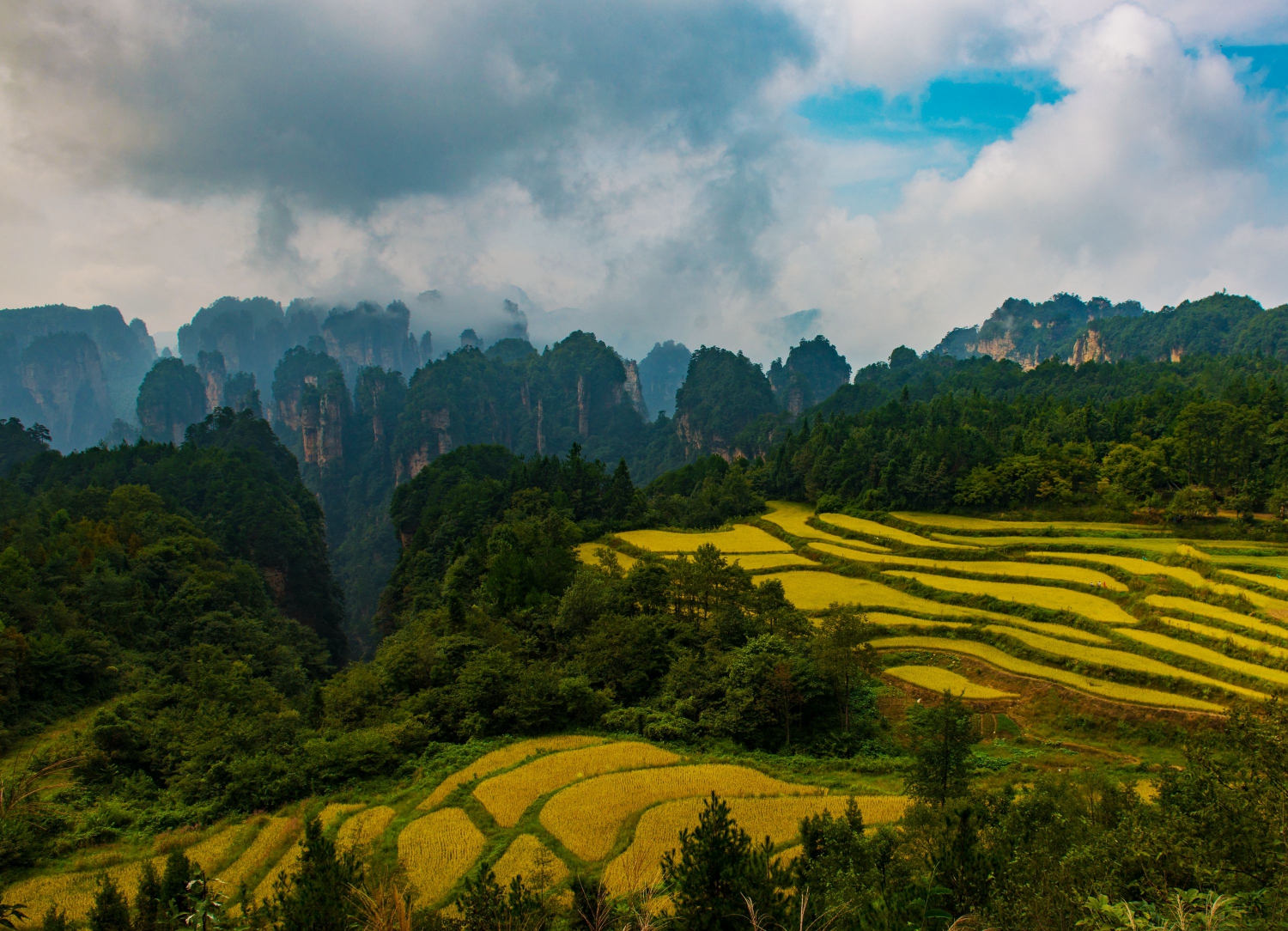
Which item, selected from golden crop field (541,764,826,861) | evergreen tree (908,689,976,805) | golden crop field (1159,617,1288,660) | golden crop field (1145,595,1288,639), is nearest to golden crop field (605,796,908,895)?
golden crop field (541,764,826,861)

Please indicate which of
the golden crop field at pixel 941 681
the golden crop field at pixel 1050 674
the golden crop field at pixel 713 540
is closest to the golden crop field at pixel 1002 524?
the golden crop field at pixel 713 540

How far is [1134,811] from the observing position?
8.77 meters

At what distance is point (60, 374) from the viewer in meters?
111

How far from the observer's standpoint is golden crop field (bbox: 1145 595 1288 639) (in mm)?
19781

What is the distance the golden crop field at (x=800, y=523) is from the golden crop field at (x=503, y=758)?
21272 mm

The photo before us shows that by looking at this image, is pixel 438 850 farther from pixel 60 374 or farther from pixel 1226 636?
pixel 60 374

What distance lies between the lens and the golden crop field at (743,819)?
36.1ft

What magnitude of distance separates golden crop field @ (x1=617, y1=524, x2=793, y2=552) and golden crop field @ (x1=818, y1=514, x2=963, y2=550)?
3972 millimetres

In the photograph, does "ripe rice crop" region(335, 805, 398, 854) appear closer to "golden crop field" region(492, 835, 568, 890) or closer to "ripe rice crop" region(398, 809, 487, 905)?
"ripe rice crop" region(398, 809, 487, 905)

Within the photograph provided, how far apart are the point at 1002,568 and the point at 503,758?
22047 mm

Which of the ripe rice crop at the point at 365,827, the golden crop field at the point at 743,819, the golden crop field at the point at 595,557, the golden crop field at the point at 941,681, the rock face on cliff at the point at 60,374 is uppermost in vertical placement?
the rock face on cliff at the point at 60,374

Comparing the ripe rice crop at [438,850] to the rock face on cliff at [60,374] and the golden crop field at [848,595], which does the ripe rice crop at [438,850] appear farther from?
the rock face on cliff at [60,374]

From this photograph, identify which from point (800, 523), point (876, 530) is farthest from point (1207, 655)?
point (800, 523)

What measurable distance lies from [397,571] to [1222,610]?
4314cm
